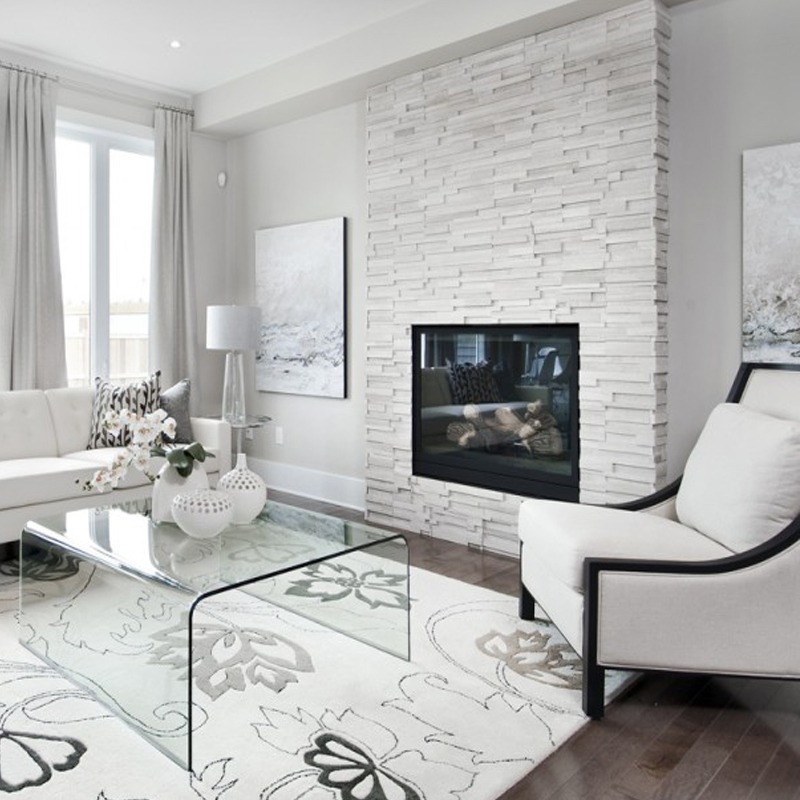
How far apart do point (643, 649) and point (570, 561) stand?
1.04 ft

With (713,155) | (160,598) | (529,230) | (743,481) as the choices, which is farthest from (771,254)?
(160,598)

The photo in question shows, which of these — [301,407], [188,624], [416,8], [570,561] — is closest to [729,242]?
[570,561]

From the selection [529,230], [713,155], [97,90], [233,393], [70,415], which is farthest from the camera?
[97,90]

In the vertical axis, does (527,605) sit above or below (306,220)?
below

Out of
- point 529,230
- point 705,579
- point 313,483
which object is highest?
point 529,230

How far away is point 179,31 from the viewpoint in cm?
425

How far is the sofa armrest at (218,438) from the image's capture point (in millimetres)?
4449

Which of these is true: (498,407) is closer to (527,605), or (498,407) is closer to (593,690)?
(527,605)

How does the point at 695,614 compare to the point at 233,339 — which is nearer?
the point at 695,614

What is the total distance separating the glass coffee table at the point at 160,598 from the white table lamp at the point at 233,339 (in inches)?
67.3

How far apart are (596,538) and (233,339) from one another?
2922 millimetres

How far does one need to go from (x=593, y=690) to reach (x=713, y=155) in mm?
2326

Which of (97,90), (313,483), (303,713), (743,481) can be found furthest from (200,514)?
(97,90)

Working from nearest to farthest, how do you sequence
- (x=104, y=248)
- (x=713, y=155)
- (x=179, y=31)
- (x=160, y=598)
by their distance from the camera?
(x=160, y=598)
(x=713, y=155)
(x=179, y=31)
(x=104, y=248)
